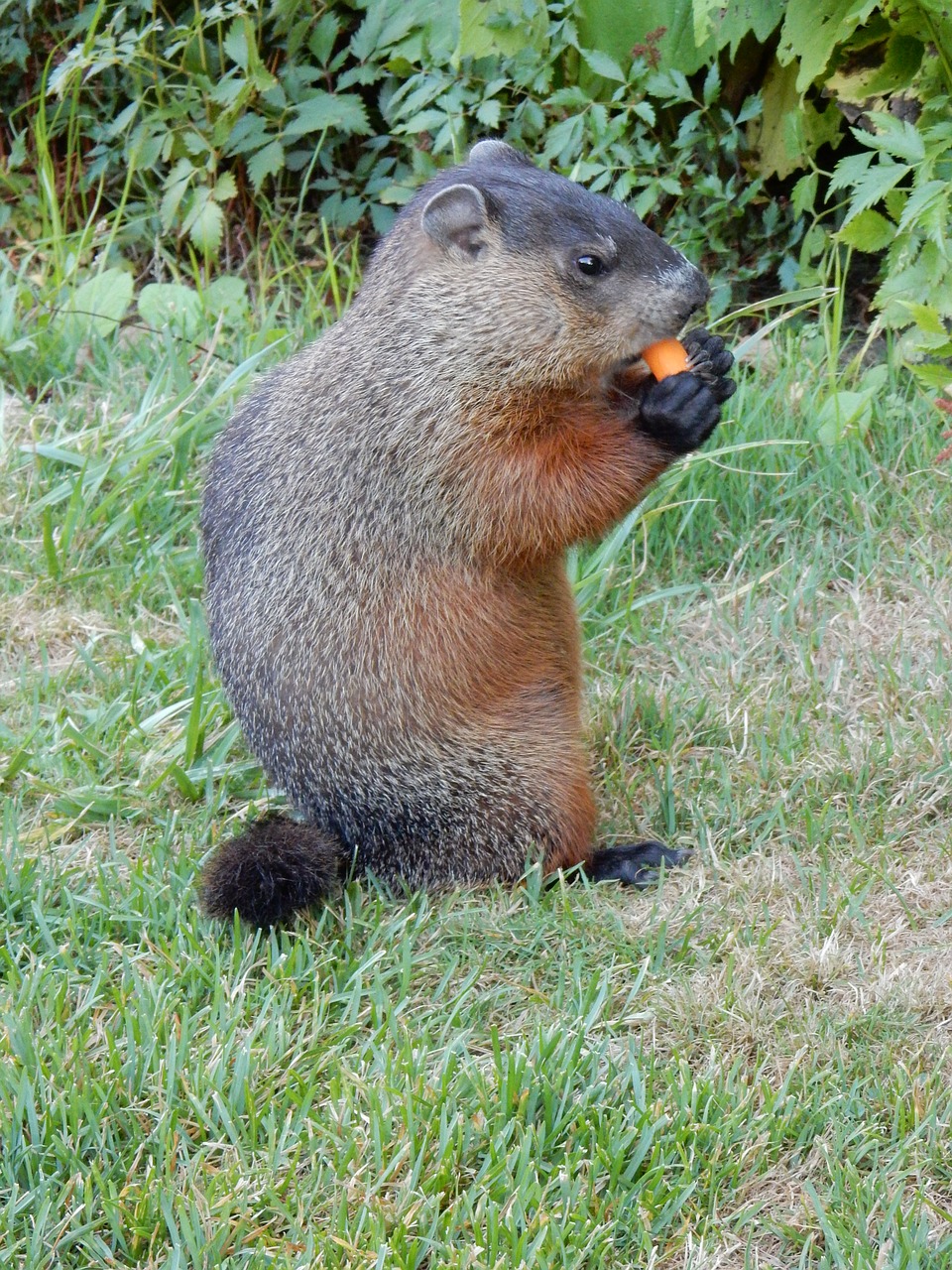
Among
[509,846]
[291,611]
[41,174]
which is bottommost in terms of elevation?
[509,846]

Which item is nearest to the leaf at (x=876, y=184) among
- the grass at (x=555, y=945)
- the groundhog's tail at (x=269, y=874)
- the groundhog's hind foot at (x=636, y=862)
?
the grass at (x=555, y=945)

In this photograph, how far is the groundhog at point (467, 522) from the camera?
131 inches

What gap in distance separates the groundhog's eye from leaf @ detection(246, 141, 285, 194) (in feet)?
9.35

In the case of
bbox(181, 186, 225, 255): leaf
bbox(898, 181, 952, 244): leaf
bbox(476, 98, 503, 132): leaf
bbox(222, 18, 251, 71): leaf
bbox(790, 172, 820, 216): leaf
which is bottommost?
bbox(181, 186, 225, 255): leaf

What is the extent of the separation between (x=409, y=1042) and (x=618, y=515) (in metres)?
1.32

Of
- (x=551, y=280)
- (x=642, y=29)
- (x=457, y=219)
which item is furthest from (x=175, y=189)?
(x=551, y=280)

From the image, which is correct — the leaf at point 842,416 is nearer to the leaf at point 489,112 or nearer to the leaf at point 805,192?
the leaf at point 805,192

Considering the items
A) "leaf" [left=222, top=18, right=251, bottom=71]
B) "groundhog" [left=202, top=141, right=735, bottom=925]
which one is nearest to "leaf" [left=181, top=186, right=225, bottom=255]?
"leaf" [left=222, top=18, right=251, bottom=71]

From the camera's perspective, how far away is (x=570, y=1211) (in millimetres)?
2381

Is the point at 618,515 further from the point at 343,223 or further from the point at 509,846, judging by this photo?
the point at 343,223

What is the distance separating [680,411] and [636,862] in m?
1.06

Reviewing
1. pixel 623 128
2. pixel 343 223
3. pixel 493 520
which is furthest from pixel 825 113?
pixel 493 520

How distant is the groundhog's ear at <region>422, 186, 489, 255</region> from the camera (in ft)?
10.9

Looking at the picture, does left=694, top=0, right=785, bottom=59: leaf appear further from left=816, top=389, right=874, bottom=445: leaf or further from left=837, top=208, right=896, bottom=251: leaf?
left=816, top=389, right=874, bottom=445: leaf
